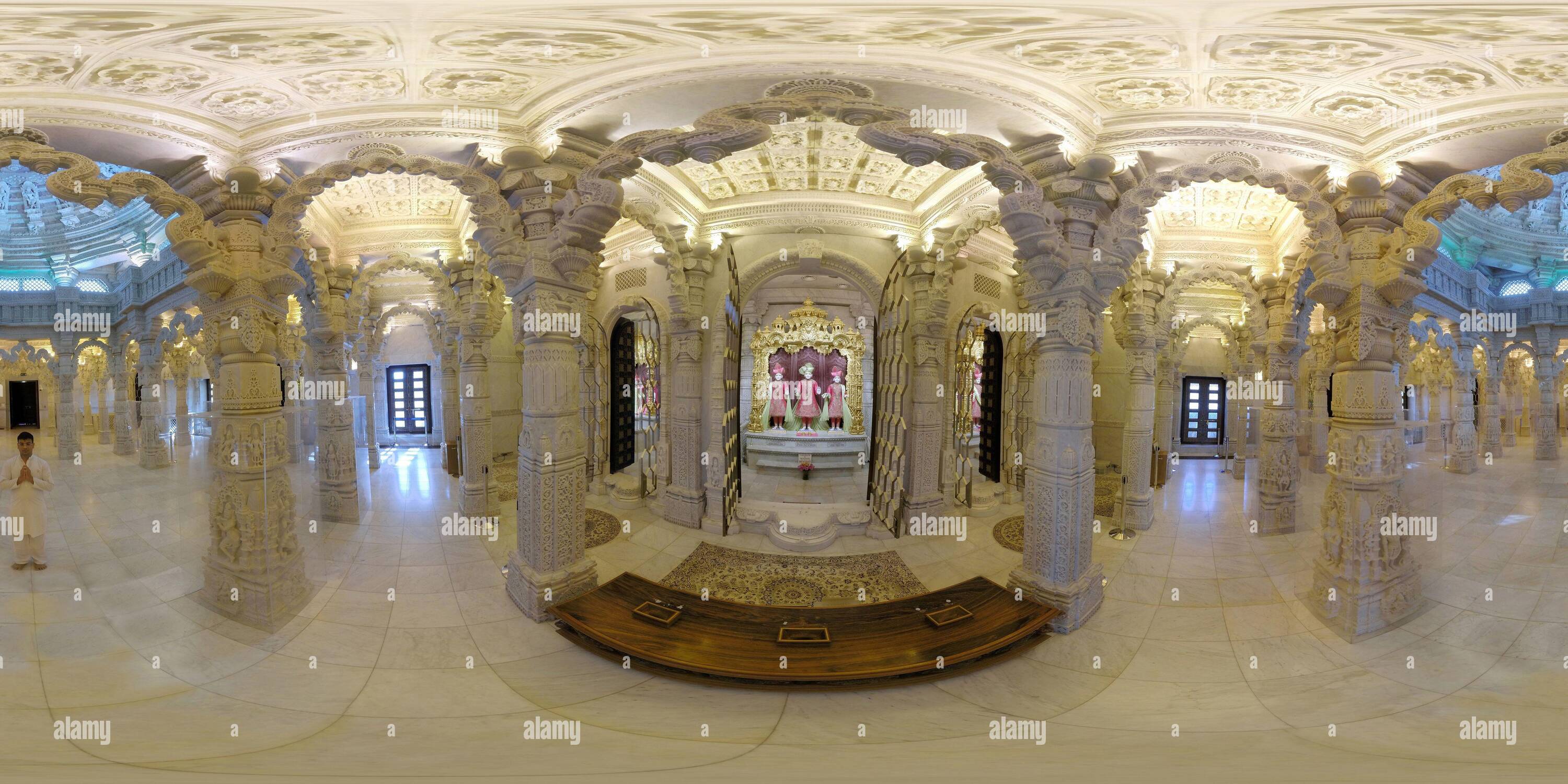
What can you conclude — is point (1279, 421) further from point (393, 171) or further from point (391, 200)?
point (391, 200)

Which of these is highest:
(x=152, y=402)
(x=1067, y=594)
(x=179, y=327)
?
(x=179, y=327)

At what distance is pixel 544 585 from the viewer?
4.29 metres

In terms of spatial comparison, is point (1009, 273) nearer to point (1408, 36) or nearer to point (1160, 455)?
point (1160, 455)

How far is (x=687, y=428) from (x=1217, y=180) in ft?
19.0

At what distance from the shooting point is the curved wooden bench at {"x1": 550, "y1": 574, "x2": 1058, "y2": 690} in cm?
352

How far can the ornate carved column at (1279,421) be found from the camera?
667 cm

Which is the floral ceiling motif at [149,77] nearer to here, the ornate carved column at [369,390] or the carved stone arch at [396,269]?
the carved stone arch at [396,269]

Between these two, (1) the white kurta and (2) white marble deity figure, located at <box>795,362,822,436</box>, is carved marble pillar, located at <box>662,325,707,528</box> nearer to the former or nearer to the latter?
(1) the white kurta

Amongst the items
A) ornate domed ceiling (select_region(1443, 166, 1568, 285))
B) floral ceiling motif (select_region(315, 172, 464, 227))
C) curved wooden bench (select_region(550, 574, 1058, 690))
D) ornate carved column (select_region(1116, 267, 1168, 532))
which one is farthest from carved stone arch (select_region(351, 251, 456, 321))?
ornate domed ceiling (select_region(1443, 166, 1568, 285))

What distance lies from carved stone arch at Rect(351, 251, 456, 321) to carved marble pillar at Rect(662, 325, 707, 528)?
2.81 metres

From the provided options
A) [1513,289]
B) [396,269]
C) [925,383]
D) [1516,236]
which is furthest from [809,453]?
[1513,289]

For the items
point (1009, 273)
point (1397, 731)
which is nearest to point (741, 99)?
point (1397, 731)

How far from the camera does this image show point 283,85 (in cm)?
396

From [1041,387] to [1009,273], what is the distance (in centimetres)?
558
